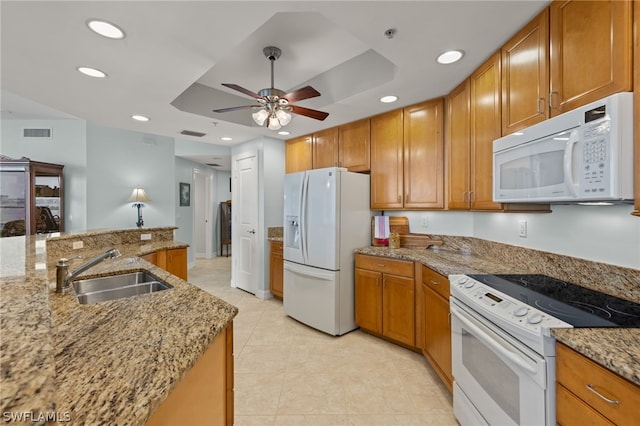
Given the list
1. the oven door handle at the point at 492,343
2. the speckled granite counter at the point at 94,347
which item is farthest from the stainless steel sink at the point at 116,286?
the oven door handle at the point at 492,343

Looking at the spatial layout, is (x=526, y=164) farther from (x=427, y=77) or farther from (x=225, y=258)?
(x=225, y=258)

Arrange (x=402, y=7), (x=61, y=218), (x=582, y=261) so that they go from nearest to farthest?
(x=402, y=7), (x=582, y=261), (x=61, y=218)

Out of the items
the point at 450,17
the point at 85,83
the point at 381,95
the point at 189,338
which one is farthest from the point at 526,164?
the point at 85,83

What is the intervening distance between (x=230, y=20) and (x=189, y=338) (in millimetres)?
1607

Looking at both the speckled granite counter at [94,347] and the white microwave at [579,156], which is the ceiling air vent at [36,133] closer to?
the speckled granite counter at [94,347]

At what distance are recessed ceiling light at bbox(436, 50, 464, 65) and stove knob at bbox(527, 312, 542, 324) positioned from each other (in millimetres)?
1656

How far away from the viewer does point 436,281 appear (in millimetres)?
2053

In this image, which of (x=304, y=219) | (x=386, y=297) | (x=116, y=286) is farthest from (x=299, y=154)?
(x=116, y=286)

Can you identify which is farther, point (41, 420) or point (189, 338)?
point (189, 338)

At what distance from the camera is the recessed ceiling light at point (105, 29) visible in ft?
5.04

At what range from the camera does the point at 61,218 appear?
437cm

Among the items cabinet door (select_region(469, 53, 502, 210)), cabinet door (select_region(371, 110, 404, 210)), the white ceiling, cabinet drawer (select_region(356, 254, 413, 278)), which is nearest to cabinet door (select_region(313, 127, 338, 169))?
the white ceiling

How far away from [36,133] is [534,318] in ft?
21.6

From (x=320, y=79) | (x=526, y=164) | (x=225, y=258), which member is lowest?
(x=225, y=258)
